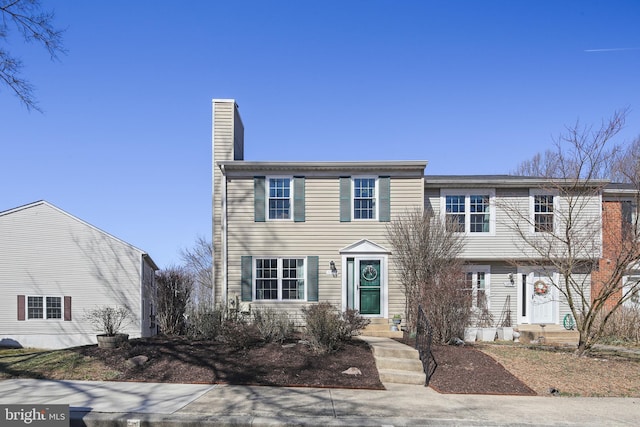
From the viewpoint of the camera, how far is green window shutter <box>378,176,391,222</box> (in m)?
15.1

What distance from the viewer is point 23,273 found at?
1938 cm

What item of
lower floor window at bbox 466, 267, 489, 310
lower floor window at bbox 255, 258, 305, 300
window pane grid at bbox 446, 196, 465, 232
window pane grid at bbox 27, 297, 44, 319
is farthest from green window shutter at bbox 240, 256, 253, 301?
window pane grid at bbox 27, 297, 44, 319

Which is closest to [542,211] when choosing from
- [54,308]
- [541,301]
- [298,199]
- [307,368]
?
[541,301]

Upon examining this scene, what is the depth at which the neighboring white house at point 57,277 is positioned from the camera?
19.3 m

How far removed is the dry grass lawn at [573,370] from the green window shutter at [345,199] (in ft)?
19.0

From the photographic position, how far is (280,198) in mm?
15211

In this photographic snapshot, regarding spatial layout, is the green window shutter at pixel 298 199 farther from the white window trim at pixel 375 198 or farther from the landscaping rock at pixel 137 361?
the landscaping rock at pixel 137 361

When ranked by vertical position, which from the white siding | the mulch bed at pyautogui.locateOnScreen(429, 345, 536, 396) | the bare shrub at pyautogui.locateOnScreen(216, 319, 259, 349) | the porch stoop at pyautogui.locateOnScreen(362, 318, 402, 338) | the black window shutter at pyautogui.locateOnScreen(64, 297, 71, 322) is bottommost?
the black window shutter at pyautogui.locateOnScreen(64, 297, 71, 322)

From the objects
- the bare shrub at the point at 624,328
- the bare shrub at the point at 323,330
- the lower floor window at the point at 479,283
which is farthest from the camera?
the lower floor window at the point at 479,283

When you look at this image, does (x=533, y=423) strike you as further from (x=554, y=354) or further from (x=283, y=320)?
(x=283, y=320)

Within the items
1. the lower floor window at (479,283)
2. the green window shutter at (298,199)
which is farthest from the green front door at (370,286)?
the lower floor window at (479,283)

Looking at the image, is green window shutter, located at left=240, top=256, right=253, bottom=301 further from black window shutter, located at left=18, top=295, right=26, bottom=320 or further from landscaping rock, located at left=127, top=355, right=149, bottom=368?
black window shutter, located at left=18, top=295, right=26, bottom=320

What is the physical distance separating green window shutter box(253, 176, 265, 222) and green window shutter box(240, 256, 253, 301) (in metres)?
1.31

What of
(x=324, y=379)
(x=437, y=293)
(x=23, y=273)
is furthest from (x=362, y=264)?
(x=23, y=273)
